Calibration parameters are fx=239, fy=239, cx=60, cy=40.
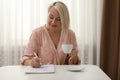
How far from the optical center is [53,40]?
2.57 metres

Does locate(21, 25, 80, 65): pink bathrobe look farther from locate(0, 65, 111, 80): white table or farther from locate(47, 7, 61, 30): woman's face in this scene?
locate(0, 65, 111, 80): white table

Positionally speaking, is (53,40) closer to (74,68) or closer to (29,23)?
(74,68)

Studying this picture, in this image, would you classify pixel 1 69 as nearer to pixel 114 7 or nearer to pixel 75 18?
pixel 75 18

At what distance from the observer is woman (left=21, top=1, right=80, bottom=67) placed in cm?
251

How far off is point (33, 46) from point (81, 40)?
1.06 m

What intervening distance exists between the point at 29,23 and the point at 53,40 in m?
0.84

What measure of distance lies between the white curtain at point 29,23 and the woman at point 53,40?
0.74 metres

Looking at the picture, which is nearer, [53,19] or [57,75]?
[57,75]

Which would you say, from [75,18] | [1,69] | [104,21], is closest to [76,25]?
[75,18]

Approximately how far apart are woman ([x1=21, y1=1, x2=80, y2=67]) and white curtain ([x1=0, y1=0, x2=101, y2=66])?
2.43 ft

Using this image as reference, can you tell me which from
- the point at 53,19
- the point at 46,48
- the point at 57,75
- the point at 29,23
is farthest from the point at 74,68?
the point at 29,23

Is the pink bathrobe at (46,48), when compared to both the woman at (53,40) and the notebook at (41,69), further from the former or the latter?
the notebook at (41,69)

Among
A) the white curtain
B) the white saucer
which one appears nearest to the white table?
the white saucer

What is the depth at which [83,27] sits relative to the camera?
338 centimetres
